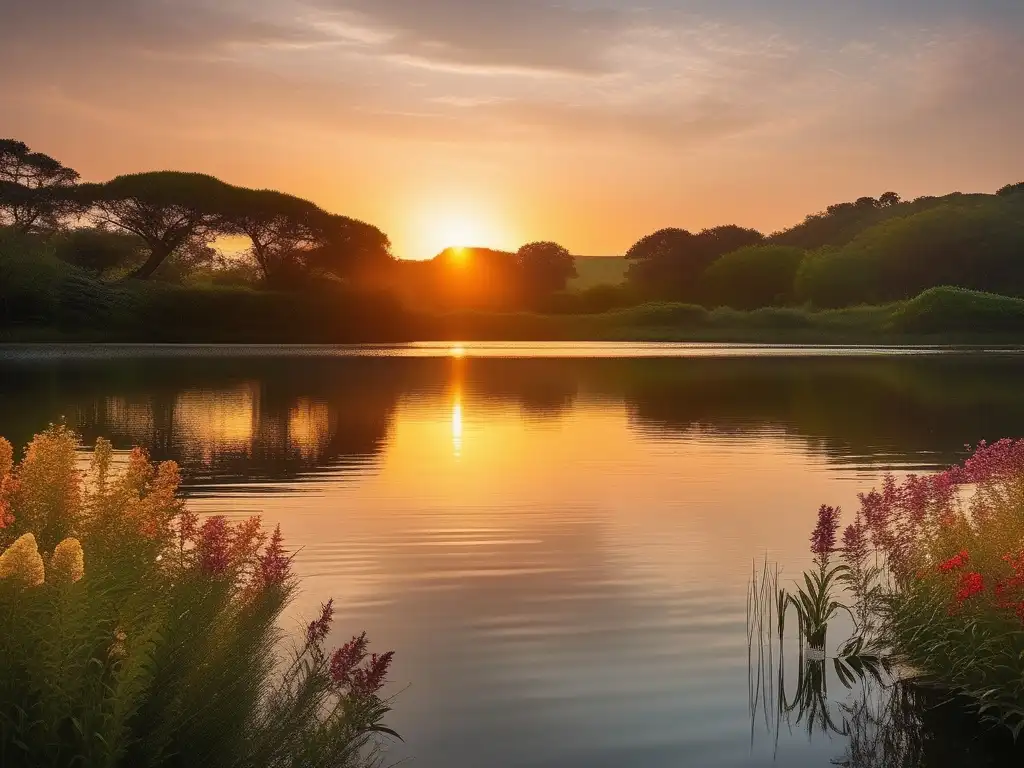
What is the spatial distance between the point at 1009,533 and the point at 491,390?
37.8 m

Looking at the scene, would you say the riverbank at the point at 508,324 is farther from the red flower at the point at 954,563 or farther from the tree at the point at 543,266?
the red flower at the point at 954,563

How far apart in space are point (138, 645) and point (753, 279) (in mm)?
157348

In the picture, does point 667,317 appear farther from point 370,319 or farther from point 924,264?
point 370,319

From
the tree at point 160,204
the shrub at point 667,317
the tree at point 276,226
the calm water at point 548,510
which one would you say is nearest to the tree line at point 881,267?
the shrub at point 667,317

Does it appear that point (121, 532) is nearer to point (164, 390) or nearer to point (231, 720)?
point (231, 720)

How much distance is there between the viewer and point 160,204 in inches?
4277

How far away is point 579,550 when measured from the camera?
14992 millimetres

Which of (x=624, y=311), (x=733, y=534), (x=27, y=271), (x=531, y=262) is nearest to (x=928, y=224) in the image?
(x=624, y=311)

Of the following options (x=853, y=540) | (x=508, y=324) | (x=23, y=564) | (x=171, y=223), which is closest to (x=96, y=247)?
(x=171, y=223)

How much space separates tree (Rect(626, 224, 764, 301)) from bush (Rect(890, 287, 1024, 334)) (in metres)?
45.7

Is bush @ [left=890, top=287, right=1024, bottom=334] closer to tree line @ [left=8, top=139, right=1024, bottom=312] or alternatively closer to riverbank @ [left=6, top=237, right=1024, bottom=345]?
riverbank @ [left=6, top=237, right=1024, bottom=345]

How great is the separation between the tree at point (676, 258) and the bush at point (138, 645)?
161008 millimetres

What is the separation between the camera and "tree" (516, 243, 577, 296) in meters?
180

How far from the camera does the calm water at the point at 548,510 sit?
9.04 meters
